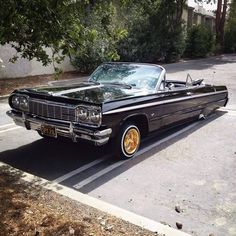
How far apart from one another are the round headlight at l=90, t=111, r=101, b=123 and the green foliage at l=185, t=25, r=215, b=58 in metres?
24.3

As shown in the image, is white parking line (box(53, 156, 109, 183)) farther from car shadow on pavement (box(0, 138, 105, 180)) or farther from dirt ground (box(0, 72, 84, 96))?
dirt ground (box(0, 72, 84, 96))

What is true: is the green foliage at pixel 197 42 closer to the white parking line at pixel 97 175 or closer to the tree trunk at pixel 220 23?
the tree trunk at pixel 220 23

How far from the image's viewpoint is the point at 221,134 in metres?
7.96

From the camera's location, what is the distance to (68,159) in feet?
20.0

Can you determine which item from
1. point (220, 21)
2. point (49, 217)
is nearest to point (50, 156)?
point (49, 217)

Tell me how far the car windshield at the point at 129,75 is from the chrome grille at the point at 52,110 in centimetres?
144

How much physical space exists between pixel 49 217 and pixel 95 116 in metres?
1.75

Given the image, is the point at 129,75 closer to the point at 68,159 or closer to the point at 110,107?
the point at 110,107

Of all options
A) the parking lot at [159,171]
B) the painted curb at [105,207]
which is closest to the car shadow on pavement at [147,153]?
the parking lot at [159,171]

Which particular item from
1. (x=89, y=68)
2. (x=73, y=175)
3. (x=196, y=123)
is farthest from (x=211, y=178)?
(x=89, y=68)

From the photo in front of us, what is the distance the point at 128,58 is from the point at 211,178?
16.2 meters

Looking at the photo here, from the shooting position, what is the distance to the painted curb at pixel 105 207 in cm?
386

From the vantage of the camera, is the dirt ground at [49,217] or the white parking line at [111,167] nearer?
the dirt ground at [49,217]

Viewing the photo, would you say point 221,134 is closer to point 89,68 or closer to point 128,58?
point 89,68
